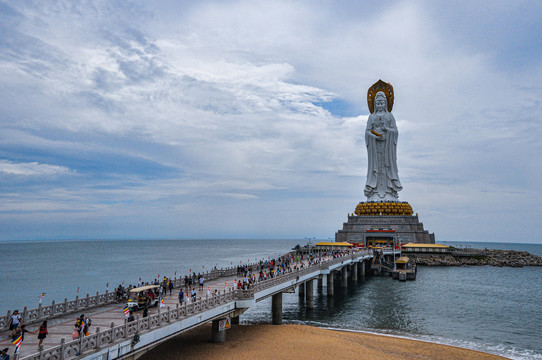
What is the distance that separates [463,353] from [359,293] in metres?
22.0

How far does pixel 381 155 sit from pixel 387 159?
1.51 metres

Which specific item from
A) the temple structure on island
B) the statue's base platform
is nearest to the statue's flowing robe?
the temple structure on island

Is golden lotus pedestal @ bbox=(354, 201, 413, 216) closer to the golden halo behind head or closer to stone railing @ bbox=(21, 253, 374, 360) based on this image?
the golden halo behind head

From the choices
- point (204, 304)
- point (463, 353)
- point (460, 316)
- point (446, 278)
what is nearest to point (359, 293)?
point (460, 316)

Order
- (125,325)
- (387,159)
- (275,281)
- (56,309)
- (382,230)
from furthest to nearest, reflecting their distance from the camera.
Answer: (387,159) → (382,230) → (275,281) → (56,309) → (125,325)

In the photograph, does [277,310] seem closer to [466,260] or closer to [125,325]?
[125,325]

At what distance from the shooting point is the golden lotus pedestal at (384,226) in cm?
7488

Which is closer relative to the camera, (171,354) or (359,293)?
(171,354)

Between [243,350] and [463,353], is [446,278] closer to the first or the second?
[463,353]

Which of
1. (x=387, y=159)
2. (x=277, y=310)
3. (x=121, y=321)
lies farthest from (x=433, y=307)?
(x=387, y=159)

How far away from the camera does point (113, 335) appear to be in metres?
13.6

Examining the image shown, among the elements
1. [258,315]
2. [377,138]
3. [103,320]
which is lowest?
[258,315]

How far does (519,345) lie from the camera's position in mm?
25500

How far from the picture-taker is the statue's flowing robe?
81625 millimetres
